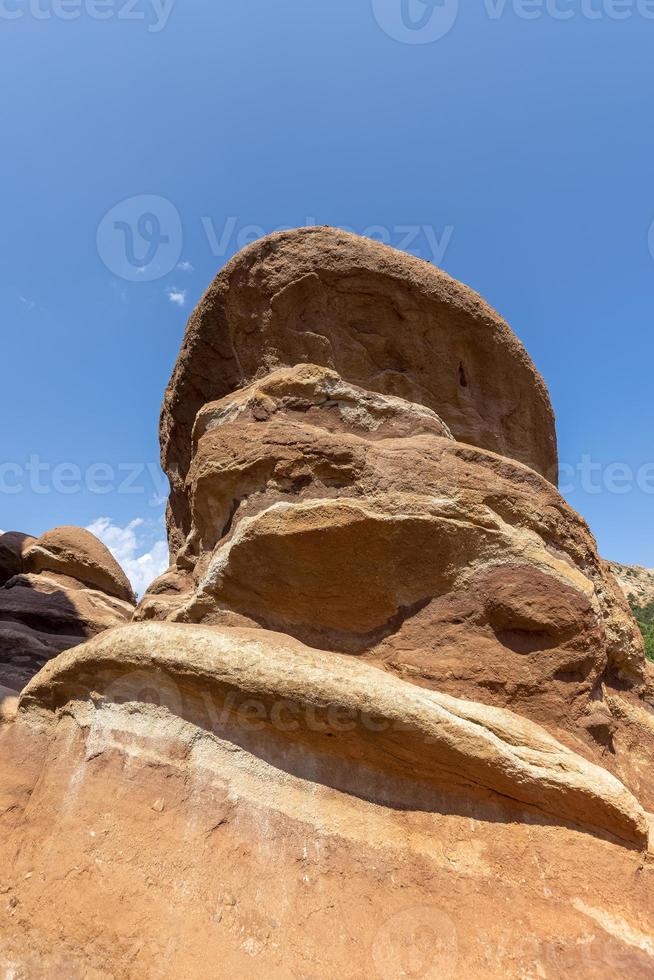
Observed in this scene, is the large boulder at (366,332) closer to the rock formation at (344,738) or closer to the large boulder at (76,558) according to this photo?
the rock formation at (344,738)

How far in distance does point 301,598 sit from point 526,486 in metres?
1.79

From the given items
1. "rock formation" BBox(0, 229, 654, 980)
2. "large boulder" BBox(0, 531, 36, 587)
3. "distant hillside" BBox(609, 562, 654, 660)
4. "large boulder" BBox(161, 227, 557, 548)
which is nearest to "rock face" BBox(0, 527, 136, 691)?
"large boulder" BBox(0, 531, 36, 587)

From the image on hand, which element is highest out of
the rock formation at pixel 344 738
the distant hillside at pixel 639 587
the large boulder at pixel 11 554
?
the distant hillside at pixel 639 587

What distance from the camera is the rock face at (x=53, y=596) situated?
7.58 meters

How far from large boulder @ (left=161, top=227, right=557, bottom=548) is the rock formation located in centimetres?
79

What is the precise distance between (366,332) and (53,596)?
6.70 m

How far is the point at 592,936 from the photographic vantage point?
252 cm

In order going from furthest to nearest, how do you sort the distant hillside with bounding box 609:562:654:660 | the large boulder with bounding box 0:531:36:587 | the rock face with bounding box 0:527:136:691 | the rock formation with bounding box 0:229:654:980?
the distant hillside with bounding box 609:562:654:660, the large boulder with bounding box 0:531:36:587, the rock face with bounding box 0:527:136:691, the rock formation with bounding box 0:229:654:980

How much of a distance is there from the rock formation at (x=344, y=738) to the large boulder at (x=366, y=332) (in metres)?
0.79

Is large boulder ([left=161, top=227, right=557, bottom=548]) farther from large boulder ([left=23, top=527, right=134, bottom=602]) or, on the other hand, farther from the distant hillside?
the distant hillside

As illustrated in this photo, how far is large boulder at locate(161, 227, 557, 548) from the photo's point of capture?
5.23 meters

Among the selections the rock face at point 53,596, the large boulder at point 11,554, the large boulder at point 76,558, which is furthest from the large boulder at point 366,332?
the large boulder at point 11,554

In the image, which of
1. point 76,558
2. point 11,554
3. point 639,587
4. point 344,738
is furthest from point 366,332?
point 639,587

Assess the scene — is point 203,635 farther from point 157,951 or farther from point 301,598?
point 157,951
